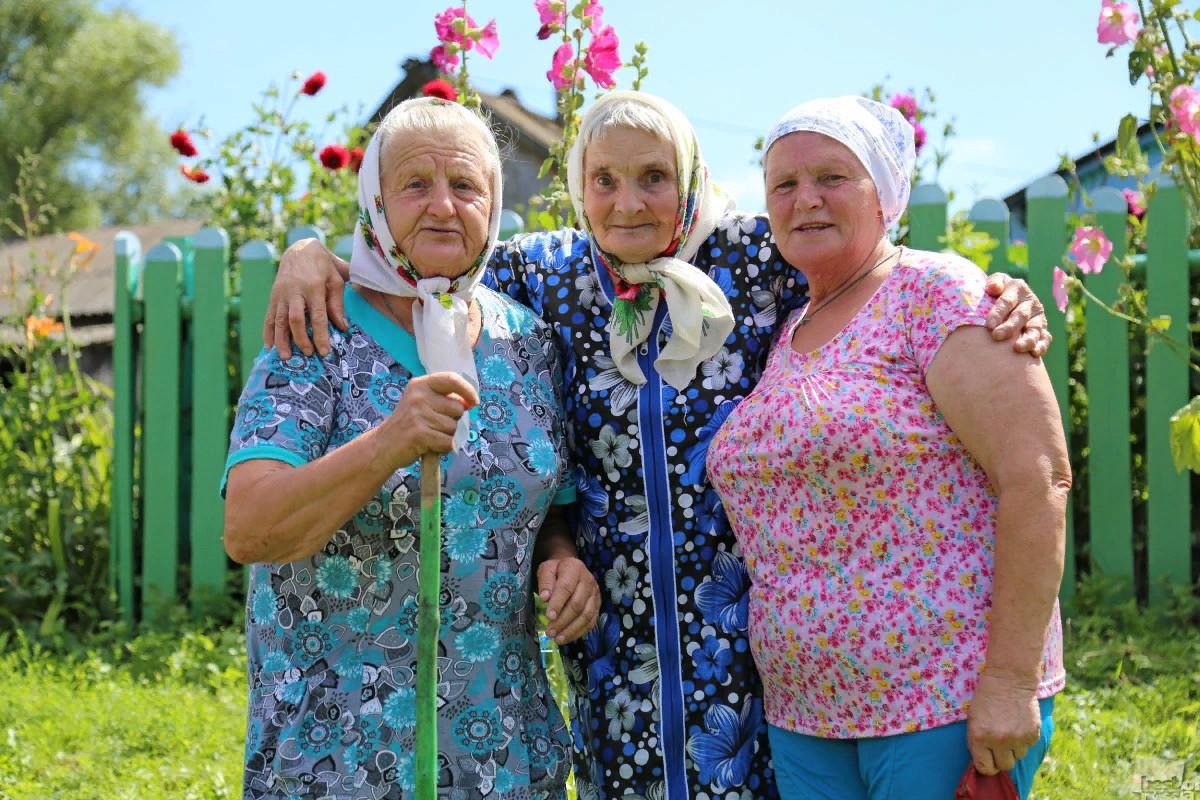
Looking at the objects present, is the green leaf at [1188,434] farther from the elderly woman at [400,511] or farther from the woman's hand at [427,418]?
the woman's hand at [427,418]

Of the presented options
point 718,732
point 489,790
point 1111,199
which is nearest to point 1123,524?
point 1111,199

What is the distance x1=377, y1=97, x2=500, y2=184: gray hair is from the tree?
2911 cm

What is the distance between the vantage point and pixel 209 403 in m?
5.68

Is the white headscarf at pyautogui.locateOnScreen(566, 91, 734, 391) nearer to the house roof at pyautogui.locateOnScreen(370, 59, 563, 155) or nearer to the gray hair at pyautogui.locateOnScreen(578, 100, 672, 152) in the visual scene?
the gray hair at pyautogui.locateOnScreen(578, 100, 672, 152)

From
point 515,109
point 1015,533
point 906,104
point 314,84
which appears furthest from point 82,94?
point 1015,533

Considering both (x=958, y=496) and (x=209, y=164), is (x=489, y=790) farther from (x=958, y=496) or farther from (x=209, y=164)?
(x=209, y=164)

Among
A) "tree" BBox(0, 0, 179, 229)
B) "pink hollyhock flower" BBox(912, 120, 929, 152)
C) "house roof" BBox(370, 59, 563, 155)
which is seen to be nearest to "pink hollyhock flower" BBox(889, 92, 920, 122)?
"pink hollyhock flower" BBox(912, 120, 929, 152)

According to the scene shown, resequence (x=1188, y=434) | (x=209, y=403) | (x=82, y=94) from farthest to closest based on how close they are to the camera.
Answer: (x=82, y=94)
(x=209, y=403)
(x=1188, y=434)

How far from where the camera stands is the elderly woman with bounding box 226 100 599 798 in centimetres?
202

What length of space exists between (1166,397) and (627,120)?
3.61 meters

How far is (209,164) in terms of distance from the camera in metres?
6.21

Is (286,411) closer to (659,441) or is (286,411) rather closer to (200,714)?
(659,441)

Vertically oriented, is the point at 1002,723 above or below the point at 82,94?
below

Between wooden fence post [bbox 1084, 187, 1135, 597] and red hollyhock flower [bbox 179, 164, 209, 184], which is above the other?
red hollyhock flower [bbox 179, 164, 209, 184]
